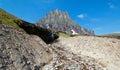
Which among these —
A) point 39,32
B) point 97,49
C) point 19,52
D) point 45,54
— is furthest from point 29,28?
point 19,52

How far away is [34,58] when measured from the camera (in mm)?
29547

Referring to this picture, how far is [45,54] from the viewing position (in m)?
31.8

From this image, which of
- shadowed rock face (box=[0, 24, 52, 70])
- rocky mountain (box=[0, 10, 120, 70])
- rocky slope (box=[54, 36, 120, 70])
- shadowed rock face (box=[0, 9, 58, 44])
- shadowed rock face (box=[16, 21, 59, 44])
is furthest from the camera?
shadowed rock face (box=[16, 21, 59, 44])

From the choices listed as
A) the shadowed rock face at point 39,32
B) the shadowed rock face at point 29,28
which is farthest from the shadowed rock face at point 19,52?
the shadowed rock face at point 39,32

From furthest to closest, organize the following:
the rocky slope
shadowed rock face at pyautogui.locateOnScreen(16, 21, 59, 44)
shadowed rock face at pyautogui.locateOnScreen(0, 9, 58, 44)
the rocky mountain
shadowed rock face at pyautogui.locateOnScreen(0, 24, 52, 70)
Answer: shadowed rock face at pyautogui.locateOnScreen(16, 21, 59, 44) < shadowed rock face at pyautogui.locateOnScreen(0, 9, 58, 44) < the rocky slope < the rocky mountain < shadowed rock face at pyautogui.locateOnScreen(0, 24, 52, 70)

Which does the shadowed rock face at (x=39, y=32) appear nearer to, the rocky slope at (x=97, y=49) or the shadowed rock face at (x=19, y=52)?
the rocky slope at (x=97, y=49)

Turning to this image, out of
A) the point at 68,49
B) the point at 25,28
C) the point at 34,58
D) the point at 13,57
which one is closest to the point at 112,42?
the point at 68,49

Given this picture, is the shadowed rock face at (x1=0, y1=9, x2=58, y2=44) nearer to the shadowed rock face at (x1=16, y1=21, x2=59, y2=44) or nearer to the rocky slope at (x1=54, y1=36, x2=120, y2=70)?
the shadowed rock face at (x1=16, y1=21, x2=59, y2=44)

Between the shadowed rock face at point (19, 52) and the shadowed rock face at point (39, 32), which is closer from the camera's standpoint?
the shadowed rock face at point (19, 52)

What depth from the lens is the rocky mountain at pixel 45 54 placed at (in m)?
27.5

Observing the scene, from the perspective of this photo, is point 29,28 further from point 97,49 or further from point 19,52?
point 19,52

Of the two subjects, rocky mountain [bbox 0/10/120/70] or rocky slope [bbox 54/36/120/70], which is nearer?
rocky mountain [bbox 0/10/120/70]

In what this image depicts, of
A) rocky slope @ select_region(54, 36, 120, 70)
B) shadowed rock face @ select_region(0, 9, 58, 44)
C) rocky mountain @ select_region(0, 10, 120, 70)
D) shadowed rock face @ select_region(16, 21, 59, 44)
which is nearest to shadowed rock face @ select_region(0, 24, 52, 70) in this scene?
rocky mountain @ select_region(0, 10, 120, 70)

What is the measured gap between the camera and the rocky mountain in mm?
27469
